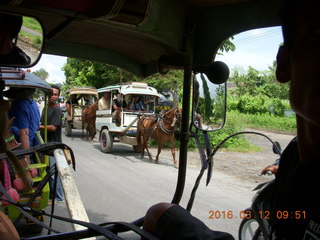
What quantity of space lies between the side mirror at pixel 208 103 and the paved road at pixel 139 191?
248cm

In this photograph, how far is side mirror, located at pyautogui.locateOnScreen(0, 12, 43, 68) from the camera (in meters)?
1.30

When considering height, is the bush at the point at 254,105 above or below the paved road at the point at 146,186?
above

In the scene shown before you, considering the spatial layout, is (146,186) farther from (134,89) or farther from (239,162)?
(134,89)

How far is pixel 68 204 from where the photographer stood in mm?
2268

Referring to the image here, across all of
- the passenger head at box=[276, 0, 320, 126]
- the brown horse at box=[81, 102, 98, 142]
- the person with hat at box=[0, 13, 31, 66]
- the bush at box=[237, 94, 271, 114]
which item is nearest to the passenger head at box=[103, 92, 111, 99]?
the brown horse at box=[81, 102, 98, 142]

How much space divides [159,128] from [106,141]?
2217 mm

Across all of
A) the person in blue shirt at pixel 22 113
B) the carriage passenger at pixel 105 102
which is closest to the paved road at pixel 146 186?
the person in blue shirt at pixel 22 113

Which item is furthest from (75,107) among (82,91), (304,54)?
(304,54)

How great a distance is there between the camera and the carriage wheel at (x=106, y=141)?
10.7m

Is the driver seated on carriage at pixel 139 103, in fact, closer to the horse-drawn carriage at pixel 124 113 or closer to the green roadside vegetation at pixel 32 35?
the horse-drawn carriage at pixel 124 113

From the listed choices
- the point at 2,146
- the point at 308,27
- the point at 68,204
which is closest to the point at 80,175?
the point at 68,204

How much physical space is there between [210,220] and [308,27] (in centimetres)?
430

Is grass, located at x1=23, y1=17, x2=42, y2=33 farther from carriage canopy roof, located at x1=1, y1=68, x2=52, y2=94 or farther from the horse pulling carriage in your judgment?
carriage canopy roof, located at x1=1, y1=68, x2=52, y2=94

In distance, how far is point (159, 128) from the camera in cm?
959
